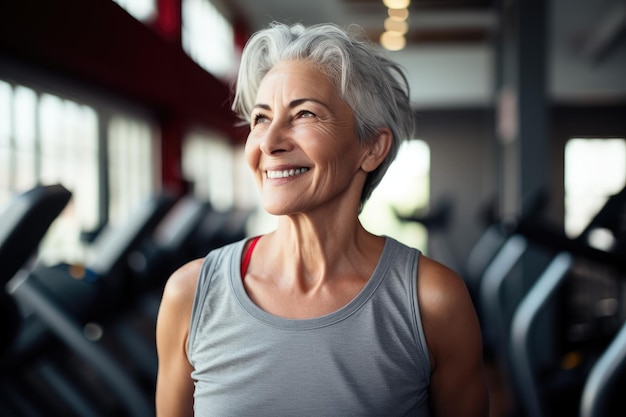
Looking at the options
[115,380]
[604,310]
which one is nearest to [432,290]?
[115,380]

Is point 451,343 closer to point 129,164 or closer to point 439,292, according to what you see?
point 439,292

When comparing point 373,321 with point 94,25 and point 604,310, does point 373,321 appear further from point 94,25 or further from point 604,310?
point 604,310

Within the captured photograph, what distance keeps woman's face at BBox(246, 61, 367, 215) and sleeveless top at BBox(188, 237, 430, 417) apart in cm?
16

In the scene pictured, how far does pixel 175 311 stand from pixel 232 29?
24.6ft

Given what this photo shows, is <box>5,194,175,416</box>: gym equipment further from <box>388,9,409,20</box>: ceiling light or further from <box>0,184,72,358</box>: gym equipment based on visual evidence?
<box>388,9,409,20</box>: ceiling light

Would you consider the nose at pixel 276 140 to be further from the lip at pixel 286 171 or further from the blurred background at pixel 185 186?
the blurred background at pixel 185 186

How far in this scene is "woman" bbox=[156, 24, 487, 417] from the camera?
1.04 m

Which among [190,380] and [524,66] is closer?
[190,380]

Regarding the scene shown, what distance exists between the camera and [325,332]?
104 centimetres

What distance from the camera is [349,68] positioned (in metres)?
1.09

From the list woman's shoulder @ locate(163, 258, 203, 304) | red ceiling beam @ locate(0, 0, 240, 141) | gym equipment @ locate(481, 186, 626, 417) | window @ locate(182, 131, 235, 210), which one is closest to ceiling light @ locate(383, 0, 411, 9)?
red ceiling beam @ locate(0, 0, 240, 141)

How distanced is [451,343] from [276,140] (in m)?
0.41

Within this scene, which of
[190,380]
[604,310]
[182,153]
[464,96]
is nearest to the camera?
[190,380]

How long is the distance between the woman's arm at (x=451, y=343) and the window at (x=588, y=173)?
10.5 metres
